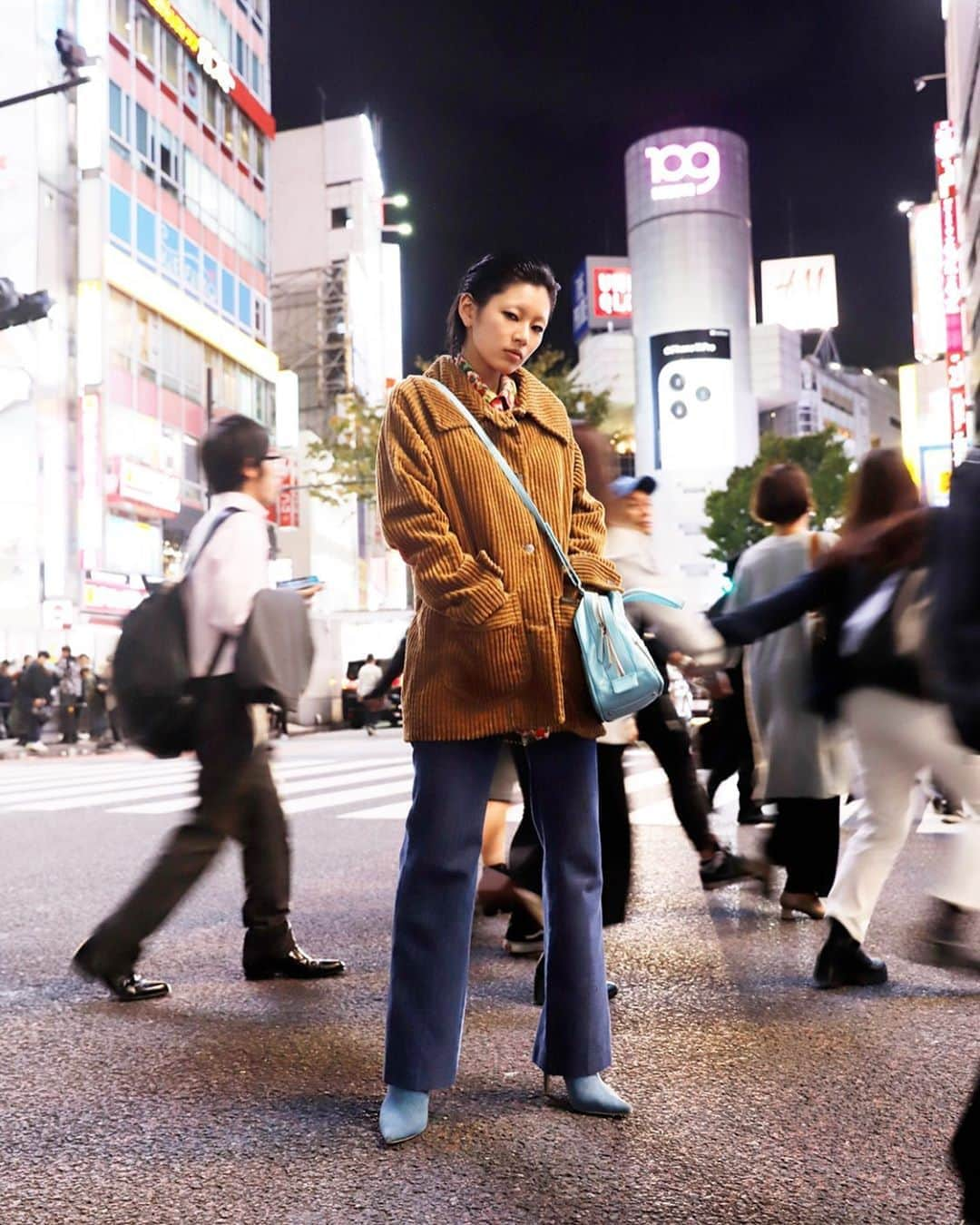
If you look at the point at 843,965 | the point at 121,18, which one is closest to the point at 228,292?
the point at 121,18

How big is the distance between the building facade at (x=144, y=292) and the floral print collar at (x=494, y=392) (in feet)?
73.5

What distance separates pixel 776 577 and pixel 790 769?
74cm

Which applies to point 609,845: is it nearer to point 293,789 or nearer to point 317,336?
point 293,789

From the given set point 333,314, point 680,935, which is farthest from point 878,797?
point 333,314

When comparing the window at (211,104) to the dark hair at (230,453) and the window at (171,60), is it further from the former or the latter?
the dark hair at (230,453)

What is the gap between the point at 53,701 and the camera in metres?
21.0

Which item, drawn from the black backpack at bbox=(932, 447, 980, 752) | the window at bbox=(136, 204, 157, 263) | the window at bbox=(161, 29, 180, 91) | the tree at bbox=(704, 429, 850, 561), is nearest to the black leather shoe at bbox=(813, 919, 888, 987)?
the black backpack at bbox=(932, 447, 980, 752)

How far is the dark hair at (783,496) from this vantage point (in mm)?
4891

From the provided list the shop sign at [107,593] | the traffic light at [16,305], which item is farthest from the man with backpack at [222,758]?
the shop sign at [107,593]

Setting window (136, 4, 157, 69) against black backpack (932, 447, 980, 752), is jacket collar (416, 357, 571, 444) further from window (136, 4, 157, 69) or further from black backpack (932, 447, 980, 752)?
window (136, 4, 157, 69)

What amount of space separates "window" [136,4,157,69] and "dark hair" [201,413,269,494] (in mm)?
33356

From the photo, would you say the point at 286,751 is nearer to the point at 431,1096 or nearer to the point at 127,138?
the point at 431,1096

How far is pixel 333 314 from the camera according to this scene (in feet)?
174

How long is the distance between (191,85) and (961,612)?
1556 inches
